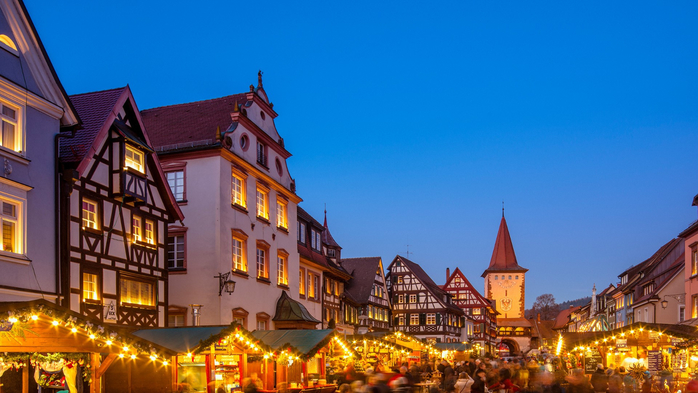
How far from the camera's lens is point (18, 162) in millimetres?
18016

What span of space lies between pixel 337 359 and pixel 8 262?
65.5 ft

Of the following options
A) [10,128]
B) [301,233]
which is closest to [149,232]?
[10,128]

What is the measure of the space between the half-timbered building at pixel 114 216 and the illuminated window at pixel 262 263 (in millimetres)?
7011

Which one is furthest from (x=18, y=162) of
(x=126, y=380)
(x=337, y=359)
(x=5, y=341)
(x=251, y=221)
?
(x=337, y=359)

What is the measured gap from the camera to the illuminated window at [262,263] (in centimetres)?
3185

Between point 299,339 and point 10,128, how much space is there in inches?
474

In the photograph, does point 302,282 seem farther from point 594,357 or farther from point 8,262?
point 8,262

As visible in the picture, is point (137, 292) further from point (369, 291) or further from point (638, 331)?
point (369, 291)

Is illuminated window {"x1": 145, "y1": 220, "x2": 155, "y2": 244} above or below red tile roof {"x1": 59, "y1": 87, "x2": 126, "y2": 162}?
below

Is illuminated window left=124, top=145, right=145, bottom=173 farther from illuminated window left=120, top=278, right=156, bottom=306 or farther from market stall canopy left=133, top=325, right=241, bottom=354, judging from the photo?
market stall canopy left=133, top=325, right=241, bottom=354

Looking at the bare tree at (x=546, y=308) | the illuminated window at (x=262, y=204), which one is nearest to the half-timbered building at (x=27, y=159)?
the illuminated window at (x=262, y=204)

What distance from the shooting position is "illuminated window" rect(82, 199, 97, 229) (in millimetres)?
20891

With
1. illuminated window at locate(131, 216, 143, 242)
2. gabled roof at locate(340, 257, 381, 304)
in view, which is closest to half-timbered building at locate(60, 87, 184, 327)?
illuminated window at locate(131, 216, 143, 242)

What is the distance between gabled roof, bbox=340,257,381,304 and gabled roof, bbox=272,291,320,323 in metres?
20.2
